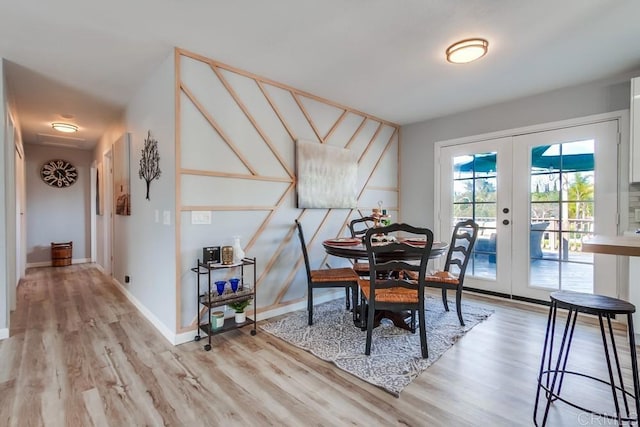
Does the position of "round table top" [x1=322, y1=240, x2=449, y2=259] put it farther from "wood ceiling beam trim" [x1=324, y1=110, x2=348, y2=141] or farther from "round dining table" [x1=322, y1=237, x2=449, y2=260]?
"wood ceiling beam trim" [x1=324, y1=110, x2=348, y2=141]

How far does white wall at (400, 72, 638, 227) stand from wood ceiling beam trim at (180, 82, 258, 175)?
2690 millimetres

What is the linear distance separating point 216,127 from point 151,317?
1951 mm

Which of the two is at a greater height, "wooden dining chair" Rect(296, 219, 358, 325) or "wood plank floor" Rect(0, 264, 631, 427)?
"wooden dining chair" Rect(296, 219, 358, 325)

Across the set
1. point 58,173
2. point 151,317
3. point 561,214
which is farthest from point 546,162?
point 58,173

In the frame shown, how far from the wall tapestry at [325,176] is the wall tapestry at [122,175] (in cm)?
210

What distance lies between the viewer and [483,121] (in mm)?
4055

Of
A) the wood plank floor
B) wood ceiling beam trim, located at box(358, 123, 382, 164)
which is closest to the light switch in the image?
the wood plank floor

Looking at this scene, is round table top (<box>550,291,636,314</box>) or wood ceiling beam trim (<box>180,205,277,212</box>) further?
wood ceiling beam trim (<box>180,205,277,212</box>)

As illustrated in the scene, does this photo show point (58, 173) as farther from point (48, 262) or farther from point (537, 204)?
point (537, 204)

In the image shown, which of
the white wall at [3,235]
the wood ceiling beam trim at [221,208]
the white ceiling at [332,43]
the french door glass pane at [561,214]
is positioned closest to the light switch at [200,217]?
the wood ceiling beam trim at [221,208]

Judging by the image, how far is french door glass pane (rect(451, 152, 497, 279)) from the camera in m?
4.03

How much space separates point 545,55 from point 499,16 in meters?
0.90

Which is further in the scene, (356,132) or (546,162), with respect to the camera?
(356,132)

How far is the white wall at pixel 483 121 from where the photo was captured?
3.21 metres
